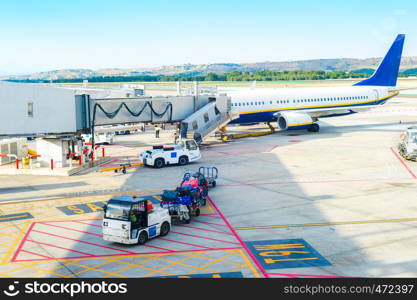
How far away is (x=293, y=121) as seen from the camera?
2287 inches

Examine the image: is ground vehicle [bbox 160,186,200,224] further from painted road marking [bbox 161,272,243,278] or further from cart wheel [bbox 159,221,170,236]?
painted road marking [bbox 161,272,243,278]

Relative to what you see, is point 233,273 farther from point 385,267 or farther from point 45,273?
point 45,273

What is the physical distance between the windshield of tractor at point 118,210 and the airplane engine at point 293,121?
125 ft

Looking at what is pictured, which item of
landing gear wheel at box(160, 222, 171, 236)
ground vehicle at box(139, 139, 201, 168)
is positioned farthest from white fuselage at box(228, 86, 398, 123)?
landing gear wheel at box(160, 222, 171, 236)

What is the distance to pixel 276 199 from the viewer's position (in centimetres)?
3044

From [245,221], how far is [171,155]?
55.0ft

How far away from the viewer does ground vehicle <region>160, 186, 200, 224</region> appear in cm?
2541

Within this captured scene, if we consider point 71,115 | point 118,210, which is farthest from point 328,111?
point 118,210

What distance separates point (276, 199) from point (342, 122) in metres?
45.7

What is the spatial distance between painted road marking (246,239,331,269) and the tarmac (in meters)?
0.04

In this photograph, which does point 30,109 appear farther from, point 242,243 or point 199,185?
point 242,243

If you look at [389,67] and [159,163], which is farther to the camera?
[389,67]

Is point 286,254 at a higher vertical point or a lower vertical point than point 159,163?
higher

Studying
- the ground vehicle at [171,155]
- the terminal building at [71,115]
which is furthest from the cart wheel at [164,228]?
the ground vehicle at [171,155]
